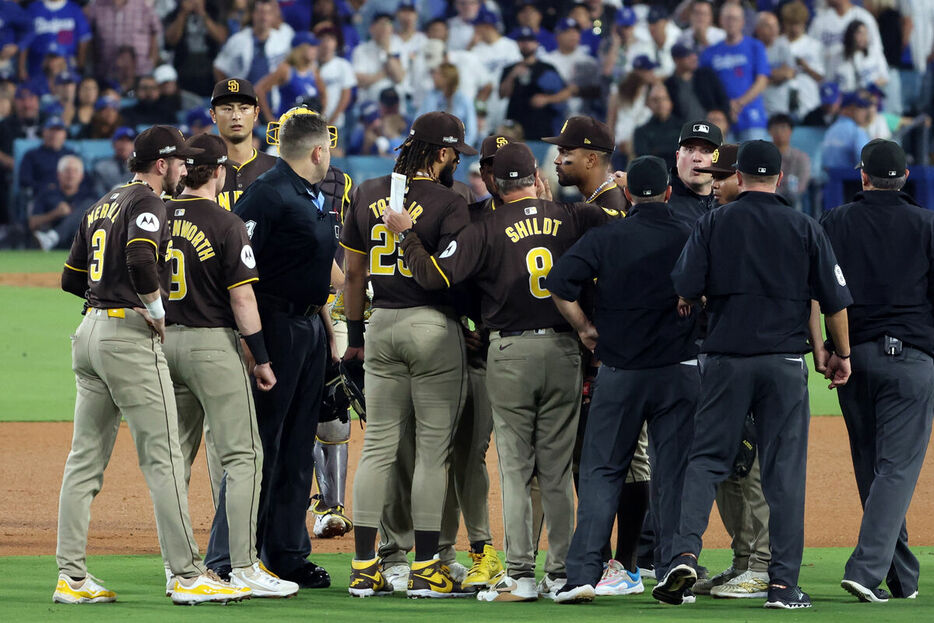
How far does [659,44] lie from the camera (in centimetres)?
2030

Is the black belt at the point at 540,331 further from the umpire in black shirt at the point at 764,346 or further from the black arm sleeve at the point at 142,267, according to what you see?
the black arm sleeve at the point at 142,267

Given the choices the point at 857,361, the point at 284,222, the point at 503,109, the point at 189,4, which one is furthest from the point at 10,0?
the point at 857,361

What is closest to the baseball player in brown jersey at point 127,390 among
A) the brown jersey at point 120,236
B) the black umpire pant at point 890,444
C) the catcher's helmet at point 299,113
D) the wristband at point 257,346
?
the brown jersey at point 120,236

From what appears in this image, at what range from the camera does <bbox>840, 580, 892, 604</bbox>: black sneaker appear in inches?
230

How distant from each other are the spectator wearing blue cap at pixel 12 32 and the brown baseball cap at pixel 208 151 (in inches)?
627

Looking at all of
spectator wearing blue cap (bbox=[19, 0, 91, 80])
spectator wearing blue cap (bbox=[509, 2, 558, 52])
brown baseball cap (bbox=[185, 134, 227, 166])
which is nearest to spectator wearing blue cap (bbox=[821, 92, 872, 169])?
spectator wearing blue cap (bbox=[509, 2, 558, 52])

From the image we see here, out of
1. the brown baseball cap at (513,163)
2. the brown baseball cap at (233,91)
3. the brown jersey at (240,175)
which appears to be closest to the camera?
the brown baseball cap at (513,163)

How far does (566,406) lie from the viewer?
6.07 meters

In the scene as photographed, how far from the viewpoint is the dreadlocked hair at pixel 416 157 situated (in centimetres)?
628

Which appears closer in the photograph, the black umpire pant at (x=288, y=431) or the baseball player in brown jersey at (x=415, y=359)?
the baseball player in brown jersey at (x=415, y=359)

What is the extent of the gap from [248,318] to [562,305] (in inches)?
50.4

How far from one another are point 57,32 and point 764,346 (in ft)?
56.7

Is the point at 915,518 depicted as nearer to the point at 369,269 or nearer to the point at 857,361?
the point at 857,361

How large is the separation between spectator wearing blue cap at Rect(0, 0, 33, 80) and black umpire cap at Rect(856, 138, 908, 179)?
56.0 feet
